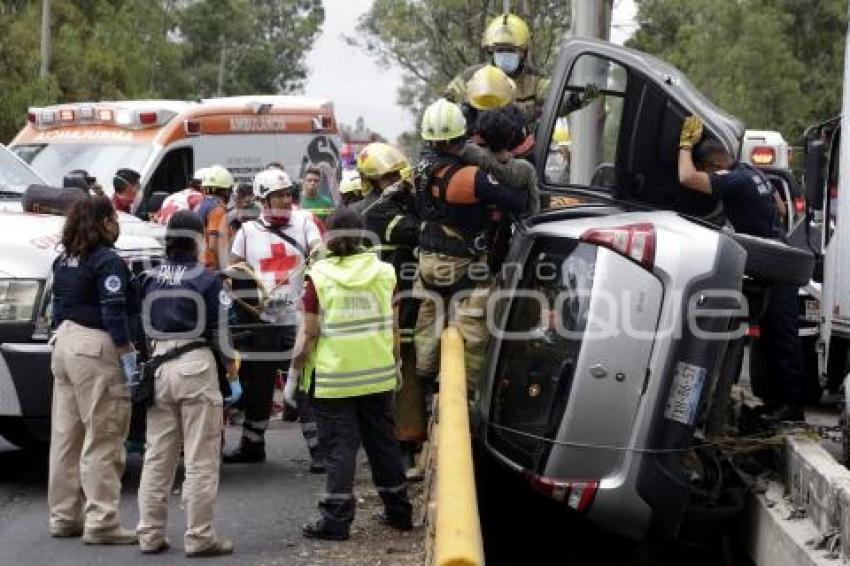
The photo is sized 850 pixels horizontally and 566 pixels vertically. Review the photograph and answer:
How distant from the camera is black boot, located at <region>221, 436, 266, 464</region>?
10.7 m

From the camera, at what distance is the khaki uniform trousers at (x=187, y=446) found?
26.5 feet

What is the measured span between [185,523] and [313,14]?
7321cm

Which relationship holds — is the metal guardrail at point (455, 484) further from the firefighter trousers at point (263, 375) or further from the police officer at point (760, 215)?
the firefighter trousers at point (263, 375)

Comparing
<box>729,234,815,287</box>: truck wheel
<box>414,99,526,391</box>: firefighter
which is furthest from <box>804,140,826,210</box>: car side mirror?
<box>729,234,815,287</box>: truck wheel

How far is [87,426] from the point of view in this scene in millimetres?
8328

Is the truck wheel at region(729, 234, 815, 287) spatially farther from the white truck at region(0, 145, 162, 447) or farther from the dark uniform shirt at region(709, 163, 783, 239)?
the white truck at region(0, 145, 162, 447)

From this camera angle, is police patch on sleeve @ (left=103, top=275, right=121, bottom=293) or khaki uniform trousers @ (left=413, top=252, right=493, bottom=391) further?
khaki uniform trousers @ (left=413, top=252, right=493, bottom=391)

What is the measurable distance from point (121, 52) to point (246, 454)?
29.7 m

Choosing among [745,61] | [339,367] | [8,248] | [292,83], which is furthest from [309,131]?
[292,83]

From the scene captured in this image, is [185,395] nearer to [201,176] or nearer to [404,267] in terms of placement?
[404,267]

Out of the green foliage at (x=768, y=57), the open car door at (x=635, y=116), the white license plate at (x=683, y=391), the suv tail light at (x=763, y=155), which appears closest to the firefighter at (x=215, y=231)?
the open car door at (x=635, y=116)

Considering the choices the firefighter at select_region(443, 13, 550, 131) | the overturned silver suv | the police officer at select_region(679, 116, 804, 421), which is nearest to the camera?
the overturned silver suv

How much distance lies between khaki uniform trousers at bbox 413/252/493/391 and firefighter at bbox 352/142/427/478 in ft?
0.54

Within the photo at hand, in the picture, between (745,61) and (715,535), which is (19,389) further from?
(745,61)
